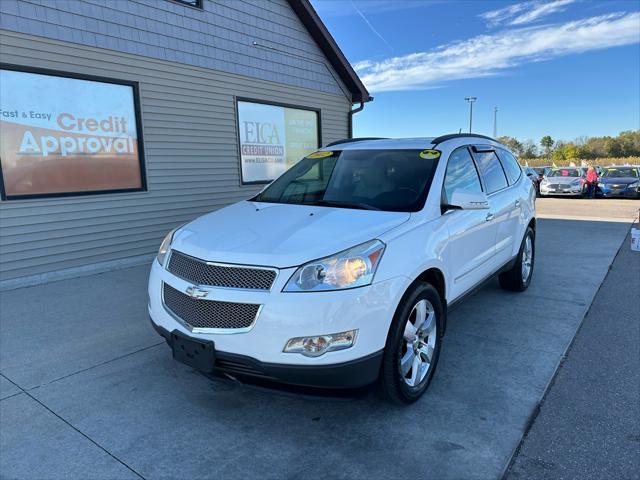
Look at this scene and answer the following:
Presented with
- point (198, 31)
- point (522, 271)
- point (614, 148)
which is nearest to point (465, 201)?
point (522, 271)

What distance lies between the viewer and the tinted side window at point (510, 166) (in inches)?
197

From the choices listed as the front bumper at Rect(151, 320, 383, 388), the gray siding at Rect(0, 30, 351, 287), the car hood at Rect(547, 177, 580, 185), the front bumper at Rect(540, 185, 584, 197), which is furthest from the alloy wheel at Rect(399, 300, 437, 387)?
the car hood at Rect(547, 177, 580, 185)

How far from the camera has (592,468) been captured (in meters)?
2.36

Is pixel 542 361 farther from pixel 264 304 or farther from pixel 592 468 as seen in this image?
pixel 264 304

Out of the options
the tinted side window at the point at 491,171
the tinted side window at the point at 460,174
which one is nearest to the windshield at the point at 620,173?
the tinted side window at the point at 491,171

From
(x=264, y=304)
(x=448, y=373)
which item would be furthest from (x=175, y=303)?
(x=448, y=373)

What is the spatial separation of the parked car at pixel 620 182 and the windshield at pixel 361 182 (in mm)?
19785

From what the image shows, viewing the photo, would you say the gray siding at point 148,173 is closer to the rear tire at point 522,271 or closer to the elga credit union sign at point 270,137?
the elga credit union sign at point 270,137

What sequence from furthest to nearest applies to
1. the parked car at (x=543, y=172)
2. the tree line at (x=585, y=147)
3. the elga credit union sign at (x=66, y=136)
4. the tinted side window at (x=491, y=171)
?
1. the tree line at (x=585, y=147)
2. the parked car at (x=543, y=172)
3. the elga credit union sign at (x=66, y=136)
4. the tinted side window at (x=491, y=171)

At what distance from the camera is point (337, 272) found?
2.47 meters

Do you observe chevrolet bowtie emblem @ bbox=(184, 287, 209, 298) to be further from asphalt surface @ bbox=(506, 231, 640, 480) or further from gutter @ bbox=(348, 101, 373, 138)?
gutter @ bbox=(348, 101, 373, 138)

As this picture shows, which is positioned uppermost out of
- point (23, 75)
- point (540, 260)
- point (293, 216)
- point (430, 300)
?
point (23, 75)

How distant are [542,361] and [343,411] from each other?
1.78 m

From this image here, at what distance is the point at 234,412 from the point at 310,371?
866 millimetres
